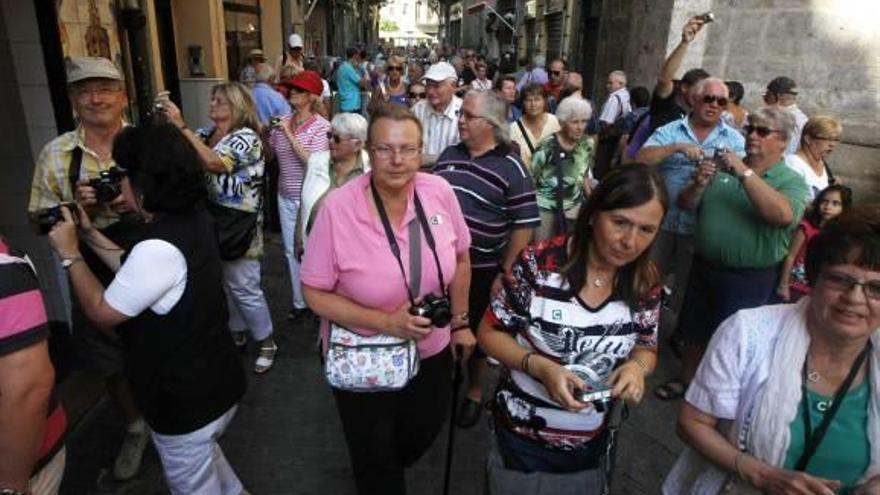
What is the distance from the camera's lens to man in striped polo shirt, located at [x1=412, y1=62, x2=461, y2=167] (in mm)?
4895

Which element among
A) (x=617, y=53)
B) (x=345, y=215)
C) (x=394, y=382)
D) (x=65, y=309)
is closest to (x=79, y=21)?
(x=65, y=309)

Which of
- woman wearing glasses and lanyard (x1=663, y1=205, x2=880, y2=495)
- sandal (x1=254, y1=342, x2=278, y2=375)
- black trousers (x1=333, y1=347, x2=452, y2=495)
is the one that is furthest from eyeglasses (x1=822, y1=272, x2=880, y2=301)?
sandal (x1=254, y1=342, x2=278, y2=375)

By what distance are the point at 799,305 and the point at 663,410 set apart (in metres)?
2.28

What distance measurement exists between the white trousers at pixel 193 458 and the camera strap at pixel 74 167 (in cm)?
133

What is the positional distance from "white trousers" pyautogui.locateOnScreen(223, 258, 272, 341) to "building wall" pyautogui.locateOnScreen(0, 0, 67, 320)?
1151 mm

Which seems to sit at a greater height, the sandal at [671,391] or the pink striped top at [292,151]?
the pink striped top at [292,151]

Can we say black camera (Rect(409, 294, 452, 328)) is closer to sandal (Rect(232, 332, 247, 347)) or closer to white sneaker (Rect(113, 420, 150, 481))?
white sneaker (Rect(113, 420, 150, 481))

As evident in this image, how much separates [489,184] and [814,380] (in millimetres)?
1829

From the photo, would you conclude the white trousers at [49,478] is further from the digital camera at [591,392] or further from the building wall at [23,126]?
the building wall at [23,126]

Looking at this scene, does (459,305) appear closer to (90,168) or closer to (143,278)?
(143,278)

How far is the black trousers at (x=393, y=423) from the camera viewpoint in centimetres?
225

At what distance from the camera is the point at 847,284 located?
1506 mm

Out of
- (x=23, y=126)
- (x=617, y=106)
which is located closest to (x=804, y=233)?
(x=617, y=106)

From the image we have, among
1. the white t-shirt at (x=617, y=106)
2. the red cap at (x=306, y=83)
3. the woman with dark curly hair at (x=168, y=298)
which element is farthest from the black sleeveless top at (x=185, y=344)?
the white t-shirt at (x=617, y=106)
